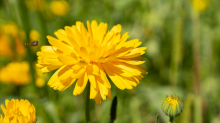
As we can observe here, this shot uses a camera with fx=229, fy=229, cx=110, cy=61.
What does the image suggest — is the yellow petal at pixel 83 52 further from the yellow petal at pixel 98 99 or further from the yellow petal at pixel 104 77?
the yellow petal at pixel 98 99

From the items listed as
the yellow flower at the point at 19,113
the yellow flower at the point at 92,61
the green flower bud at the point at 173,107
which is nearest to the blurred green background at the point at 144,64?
the green flower bud at the point at 173,107

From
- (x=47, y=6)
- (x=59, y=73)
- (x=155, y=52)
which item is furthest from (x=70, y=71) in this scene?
(x=47, y=6)

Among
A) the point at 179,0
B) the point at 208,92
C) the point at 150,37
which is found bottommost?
the point at 208,92

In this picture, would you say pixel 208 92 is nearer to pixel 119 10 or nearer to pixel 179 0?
pixel 179 0

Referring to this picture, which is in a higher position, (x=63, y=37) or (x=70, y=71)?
(x=63, y=37)

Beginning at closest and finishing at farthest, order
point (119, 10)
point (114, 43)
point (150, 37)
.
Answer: point (114, 43) < point (119, 10) < point (150, 37)

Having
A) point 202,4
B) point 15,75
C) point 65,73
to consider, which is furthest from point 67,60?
point 202,4
